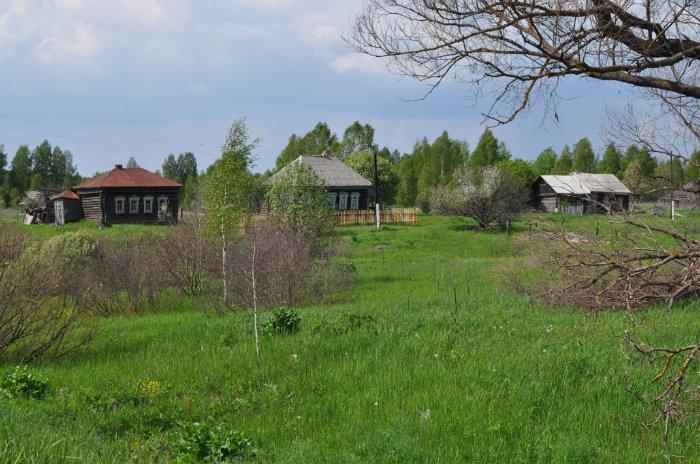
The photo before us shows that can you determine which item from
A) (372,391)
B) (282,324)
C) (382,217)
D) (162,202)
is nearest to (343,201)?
(382,217)

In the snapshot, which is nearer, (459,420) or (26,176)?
(459,420)

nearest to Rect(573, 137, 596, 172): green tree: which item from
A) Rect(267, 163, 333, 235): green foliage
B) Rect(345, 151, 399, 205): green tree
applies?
Rect(345, 151, 399, 205): green tree

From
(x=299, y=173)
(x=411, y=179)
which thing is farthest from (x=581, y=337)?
(x=411, y=179)

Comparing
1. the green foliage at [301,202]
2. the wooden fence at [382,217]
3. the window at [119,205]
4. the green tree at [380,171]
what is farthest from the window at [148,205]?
the green foliage at [301,202]

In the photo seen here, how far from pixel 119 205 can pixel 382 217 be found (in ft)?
63.9

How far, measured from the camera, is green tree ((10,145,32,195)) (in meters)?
93.6

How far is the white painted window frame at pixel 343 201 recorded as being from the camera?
169 feet

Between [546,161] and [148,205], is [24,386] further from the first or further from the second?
[546,161]

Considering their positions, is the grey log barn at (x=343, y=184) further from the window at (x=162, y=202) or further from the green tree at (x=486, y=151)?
the green tree at (x=486, y=151)

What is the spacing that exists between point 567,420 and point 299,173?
19.8 metres

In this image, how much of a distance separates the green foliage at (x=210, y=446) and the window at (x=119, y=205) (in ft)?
140

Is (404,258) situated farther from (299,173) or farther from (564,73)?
(564,73)

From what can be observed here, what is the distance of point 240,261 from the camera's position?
51.5ft

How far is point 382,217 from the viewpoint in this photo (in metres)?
47.8
